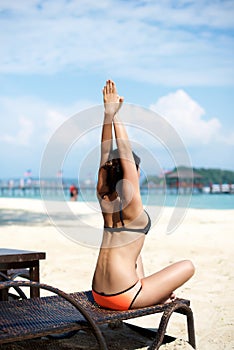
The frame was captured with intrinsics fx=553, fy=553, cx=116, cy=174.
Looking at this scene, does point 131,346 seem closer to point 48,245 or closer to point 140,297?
point 140,297

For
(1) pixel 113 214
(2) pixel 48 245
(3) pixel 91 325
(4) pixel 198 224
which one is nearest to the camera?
(3) pixel 91 325

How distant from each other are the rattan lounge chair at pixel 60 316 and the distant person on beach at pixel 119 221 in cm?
11

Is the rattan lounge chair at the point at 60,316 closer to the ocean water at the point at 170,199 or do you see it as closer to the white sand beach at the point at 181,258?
the white sand beach at the point at 181,258

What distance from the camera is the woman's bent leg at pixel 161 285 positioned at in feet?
11.4

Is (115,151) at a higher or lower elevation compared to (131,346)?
higher

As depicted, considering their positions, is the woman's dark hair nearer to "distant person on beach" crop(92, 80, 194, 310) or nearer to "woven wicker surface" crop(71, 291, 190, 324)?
"distant person on beach" crop(92, 80, 194, 310)

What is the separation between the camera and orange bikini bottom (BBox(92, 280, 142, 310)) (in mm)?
3438

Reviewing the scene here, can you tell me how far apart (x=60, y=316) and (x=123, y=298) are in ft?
1.32

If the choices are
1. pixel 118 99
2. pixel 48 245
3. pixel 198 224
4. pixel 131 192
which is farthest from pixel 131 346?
pixel 198 224

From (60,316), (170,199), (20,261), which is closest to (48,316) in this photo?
(60,316)

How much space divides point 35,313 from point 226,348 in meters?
1.42

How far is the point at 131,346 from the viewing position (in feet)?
13.2

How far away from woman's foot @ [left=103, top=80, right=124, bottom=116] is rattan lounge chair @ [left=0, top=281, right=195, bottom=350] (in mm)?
1161

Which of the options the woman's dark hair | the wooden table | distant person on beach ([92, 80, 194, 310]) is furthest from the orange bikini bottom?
the wooden table
